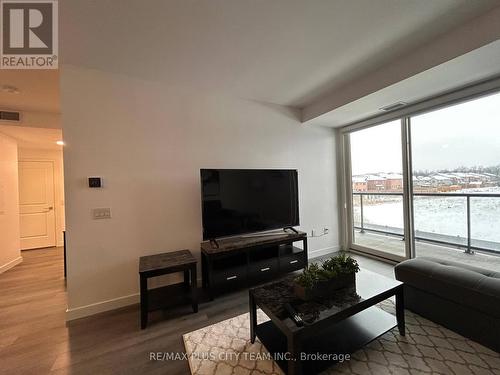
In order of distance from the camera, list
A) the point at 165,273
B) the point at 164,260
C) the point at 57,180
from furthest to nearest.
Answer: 1. the point at 57,180
2. the point at 164,260
3. the point at 165,273

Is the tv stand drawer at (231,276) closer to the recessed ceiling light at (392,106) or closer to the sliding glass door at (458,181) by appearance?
the sliding glass door at (458,181)

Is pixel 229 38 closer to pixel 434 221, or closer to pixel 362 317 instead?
pixel 362 317

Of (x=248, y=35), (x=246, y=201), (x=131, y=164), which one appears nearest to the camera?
(x=248, y=35)

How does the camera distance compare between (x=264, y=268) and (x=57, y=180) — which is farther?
(x=57, y=180)

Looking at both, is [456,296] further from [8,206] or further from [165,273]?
[8,206]

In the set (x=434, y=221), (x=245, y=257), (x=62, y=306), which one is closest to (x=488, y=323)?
(x=434, y=221)

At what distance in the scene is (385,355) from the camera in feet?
4.98

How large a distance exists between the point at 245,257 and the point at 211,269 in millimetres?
440

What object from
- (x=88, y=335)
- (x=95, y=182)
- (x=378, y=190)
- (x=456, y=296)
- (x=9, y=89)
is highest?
(x=9, y=89)

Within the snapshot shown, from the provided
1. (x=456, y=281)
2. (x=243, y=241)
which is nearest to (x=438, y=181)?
(x=456, y=281)

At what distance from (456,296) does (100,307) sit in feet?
10.8

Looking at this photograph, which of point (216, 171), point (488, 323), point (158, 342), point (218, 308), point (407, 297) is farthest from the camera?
point (216, 171)

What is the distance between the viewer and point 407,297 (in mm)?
2023

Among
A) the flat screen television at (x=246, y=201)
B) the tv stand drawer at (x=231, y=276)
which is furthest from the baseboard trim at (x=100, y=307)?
the flat screen television at (x=246, y=201)
